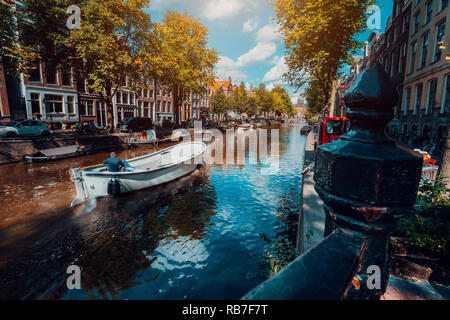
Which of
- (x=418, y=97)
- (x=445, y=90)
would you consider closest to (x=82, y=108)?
(x=445, y=90)

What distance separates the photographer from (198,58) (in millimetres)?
30609

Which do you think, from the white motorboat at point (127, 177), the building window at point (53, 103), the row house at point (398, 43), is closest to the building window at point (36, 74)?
the building window at point (53, 103)

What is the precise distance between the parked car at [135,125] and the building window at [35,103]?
9.42 metres

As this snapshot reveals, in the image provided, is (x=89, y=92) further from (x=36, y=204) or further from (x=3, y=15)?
(x=36, y=204)

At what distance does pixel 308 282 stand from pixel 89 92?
37438 millimetres

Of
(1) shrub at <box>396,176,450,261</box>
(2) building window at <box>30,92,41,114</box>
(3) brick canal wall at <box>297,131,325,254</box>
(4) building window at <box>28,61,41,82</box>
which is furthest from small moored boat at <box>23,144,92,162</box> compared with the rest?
(1) shrub at <box>396,176,450,261</box>

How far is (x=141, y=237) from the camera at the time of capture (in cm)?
671

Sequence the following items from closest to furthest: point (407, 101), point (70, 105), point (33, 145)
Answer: point (33, 145)
point (407, 101)
point (70, 105)

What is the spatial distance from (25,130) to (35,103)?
11192mm

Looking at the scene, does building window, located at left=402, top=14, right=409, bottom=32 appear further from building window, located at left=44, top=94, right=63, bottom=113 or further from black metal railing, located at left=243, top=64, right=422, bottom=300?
building window, located at left=44, top=94, right=63, bottom=113

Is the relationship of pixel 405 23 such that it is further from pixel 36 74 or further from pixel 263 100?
pixel 263 100

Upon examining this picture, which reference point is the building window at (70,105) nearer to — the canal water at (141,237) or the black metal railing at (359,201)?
the canal water at (141,237)
